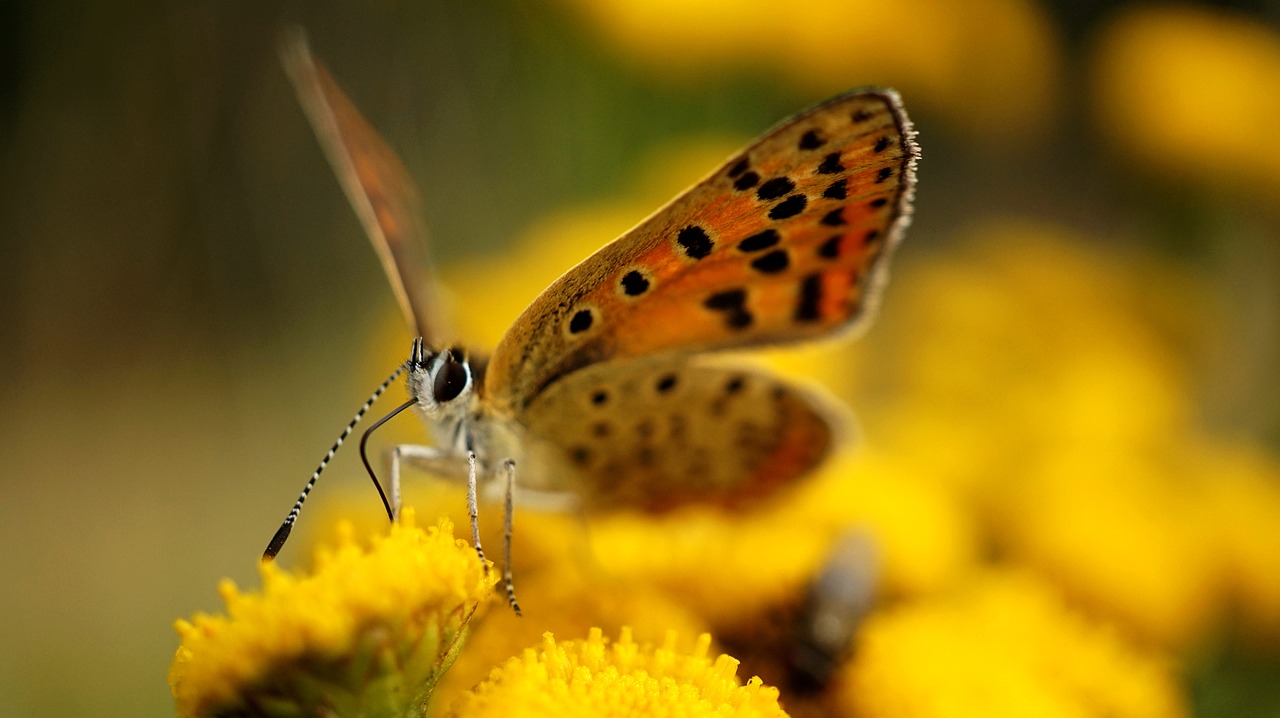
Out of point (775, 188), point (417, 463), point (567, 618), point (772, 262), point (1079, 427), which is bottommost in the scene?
point (1079, 427)

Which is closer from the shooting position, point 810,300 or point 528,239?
point 810,300

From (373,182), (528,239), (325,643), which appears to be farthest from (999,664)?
(528,239)

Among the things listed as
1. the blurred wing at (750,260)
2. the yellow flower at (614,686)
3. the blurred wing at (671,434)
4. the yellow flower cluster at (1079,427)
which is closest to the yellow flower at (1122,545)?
the yellow flower cluster at (1079,427)

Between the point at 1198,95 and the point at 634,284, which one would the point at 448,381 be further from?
the point at 1198,95

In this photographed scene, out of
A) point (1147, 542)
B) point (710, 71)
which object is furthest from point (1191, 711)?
point (710, 71)

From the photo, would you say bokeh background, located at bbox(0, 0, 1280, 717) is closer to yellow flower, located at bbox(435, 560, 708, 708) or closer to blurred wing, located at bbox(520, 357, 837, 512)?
blurred wing, located at bbox(520, 357, 837, 512)
